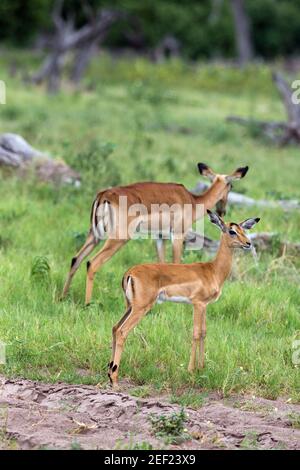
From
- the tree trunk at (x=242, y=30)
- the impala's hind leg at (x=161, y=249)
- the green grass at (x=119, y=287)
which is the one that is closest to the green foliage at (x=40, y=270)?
the green grass at (x=119, y=287)

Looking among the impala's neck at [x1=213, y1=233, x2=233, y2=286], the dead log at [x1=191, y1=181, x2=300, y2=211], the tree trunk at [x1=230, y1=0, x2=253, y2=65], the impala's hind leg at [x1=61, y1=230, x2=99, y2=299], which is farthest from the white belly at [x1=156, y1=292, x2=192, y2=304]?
the tree trunk at [x1=230, y1=0, x2=253, y2=65]

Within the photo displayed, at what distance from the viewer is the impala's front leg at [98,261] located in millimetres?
7461

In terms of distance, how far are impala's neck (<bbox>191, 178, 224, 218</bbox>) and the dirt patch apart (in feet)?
9.29

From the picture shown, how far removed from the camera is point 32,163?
11.0m

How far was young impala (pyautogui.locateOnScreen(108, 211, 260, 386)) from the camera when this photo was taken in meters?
5.98

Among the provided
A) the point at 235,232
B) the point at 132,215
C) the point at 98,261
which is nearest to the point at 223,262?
the point at 235,232

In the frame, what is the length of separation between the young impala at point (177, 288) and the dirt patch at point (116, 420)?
0.35 meters

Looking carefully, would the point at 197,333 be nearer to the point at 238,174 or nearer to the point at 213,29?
the point at 238,174

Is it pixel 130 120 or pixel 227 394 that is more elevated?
pixel 130 120

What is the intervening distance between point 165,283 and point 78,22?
2645 centimetres

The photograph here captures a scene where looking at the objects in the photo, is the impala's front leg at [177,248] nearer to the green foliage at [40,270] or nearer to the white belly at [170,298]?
the green foliage at [40,270]

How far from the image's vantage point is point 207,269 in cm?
640
